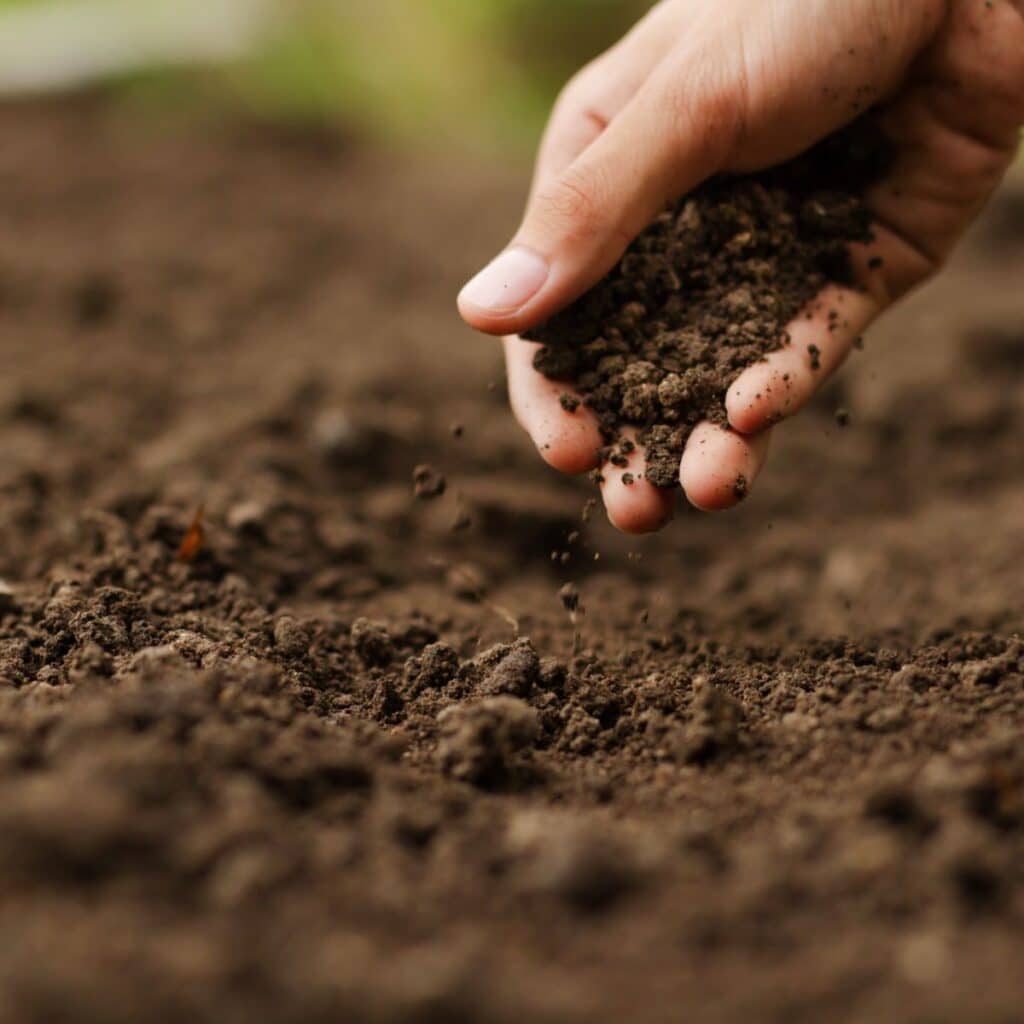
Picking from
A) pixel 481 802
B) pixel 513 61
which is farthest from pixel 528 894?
pixel 513 61

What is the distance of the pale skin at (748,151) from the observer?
176 centimetres

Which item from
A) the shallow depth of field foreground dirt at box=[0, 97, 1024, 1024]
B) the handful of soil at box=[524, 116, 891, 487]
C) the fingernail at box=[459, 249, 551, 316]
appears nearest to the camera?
the shallow depth of field foreground dirt at box=[0, 97, 1024, 1024]

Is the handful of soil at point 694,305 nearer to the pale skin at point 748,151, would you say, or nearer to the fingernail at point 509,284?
the pale skin at point 748,151

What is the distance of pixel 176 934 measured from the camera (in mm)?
1092

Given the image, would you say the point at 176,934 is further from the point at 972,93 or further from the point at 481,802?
the point at 972,93

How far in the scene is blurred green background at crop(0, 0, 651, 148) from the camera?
5.45 m

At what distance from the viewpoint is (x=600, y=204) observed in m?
1.76

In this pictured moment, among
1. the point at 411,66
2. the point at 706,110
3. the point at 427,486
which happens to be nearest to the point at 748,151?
the point at 706,110

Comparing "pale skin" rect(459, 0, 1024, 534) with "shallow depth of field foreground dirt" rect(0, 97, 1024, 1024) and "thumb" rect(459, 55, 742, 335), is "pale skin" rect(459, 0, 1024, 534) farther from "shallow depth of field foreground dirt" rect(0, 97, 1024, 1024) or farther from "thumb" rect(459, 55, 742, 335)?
"shallow depth of field foreground dirt" rect(0, 97, 1024, 1024)

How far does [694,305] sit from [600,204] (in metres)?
0.30

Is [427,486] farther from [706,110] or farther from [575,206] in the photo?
[706,110]

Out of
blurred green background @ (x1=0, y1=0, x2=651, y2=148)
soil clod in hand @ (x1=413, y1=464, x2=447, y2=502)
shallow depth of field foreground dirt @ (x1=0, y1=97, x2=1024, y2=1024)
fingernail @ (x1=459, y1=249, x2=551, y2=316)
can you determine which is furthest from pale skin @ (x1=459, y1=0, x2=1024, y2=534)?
blurred green background @ (x1=0, y1=0, x2=651, y2=148)

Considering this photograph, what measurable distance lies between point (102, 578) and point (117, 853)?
101 cm

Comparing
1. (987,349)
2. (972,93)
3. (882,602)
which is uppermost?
(972,93)
